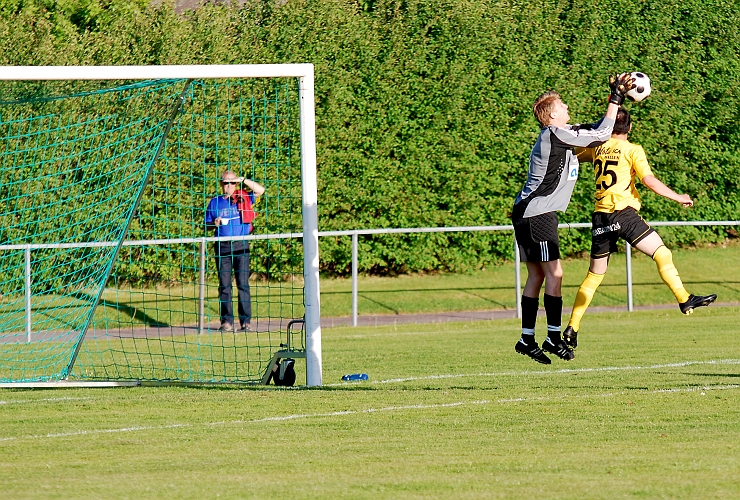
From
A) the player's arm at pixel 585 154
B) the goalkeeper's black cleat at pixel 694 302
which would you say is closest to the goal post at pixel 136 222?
the player's arm at pixel 585 154

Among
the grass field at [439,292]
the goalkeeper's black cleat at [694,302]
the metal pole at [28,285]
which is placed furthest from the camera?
the grass field at [439,292]

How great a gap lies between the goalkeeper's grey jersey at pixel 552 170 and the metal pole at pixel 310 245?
5.69 feet

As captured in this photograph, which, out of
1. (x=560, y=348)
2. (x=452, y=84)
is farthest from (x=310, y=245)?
(x=452, y=84)

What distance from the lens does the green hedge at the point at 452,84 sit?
1898 centimetres

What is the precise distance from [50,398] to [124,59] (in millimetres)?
9465

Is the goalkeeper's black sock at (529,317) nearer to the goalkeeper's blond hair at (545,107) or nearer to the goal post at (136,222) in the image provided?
the goalkeeper's blond hair at (545,107)

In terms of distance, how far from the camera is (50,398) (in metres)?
9.49

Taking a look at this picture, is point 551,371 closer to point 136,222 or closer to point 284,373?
point 284,373

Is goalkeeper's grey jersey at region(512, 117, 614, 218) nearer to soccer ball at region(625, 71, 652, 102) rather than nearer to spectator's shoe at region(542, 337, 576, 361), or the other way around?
soccer ball at region(625, 71, 652, 102)

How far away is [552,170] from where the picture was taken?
9094 millimetres

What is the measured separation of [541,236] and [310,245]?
196 centimetres

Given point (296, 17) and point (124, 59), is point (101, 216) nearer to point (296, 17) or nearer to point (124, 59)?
point (124, 59)

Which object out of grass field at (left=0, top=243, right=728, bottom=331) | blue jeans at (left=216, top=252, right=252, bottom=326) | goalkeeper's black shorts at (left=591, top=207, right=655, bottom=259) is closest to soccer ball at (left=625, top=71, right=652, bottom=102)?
goalkeeper's black shorts at (left=591, top=207, right=655, bottom=259)

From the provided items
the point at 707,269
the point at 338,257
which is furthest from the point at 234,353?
the point at 707,269
